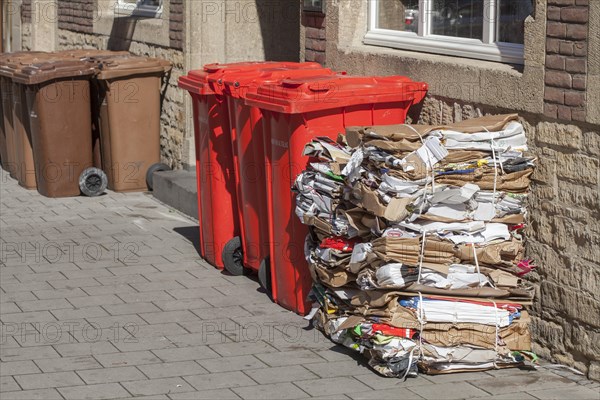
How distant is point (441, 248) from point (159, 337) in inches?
73.4

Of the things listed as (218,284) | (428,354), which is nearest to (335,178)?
(428,354)

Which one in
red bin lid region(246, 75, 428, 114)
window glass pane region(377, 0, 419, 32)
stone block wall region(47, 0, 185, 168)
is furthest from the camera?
stone block wall region(47, 0, 185, 168)

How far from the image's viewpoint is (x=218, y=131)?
8125 millimetres

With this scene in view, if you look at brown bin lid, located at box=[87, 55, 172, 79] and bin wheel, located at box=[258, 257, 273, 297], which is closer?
bin wheel, located at box=[258, 257, 273, 297]

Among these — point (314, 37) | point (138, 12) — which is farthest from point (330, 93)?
point (138, 12)

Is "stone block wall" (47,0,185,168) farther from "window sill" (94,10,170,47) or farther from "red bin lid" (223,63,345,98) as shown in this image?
"red bin lid" (223,63,345,98)

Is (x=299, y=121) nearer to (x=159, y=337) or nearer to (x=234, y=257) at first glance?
(x=159, y=337)

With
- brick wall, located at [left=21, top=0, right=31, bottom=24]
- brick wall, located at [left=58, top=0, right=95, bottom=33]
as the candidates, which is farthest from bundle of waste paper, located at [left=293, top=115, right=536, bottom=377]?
brick wall, located at [left=21, top=0, right=31, bottom=24]

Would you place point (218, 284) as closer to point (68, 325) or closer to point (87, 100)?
point (68, 325)

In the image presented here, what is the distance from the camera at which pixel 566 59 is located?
5.89m

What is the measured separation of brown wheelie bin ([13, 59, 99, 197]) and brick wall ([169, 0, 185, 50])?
892 mm

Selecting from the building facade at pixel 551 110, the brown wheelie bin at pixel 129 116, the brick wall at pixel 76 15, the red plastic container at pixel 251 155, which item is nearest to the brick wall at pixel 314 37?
the red plastic container at pixel 251 155

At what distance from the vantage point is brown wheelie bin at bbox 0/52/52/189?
11.3m

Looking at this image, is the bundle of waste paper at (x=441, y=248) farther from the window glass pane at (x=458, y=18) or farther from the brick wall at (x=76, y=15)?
the brick wall at (x=76, y=15)
